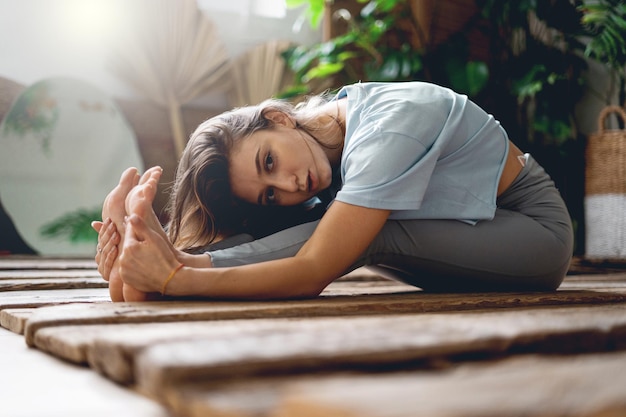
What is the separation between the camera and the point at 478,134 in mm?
1301

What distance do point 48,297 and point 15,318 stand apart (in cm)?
33

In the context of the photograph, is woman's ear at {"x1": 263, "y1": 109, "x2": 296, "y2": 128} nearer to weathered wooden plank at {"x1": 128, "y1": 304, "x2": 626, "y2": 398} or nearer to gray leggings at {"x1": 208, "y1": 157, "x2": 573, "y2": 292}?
gray leggings at {"x1": 208, "y1": 157, "x2": 573, "y2": 292}

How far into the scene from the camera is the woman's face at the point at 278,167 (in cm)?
121

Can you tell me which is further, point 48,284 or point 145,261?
point 48,284

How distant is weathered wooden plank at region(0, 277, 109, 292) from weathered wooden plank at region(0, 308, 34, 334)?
45 cm

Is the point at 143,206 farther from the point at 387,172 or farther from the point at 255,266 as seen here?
the point at 387,172

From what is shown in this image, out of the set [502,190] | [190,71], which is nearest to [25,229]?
[190,71]

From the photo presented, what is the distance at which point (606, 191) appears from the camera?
116 inches

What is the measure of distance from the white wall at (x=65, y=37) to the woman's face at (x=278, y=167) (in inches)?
95.3

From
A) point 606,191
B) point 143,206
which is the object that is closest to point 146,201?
point 143,206

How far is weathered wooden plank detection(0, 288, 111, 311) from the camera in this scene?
3.78 ft

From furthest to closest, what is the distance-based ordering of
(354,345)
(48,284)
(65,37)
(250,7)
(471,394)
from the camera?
(250,7) → (65,37) → (48,284) → (354,345) → (471,394)

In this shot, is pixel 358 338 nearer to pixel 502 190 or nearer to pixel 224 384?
pixel 224 384

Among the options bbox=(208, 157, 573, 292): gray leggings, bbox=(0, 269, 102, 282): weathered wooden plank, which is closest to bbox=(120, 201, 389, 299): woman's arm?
bbox=(208, 157, 573, 292): gray leggings
